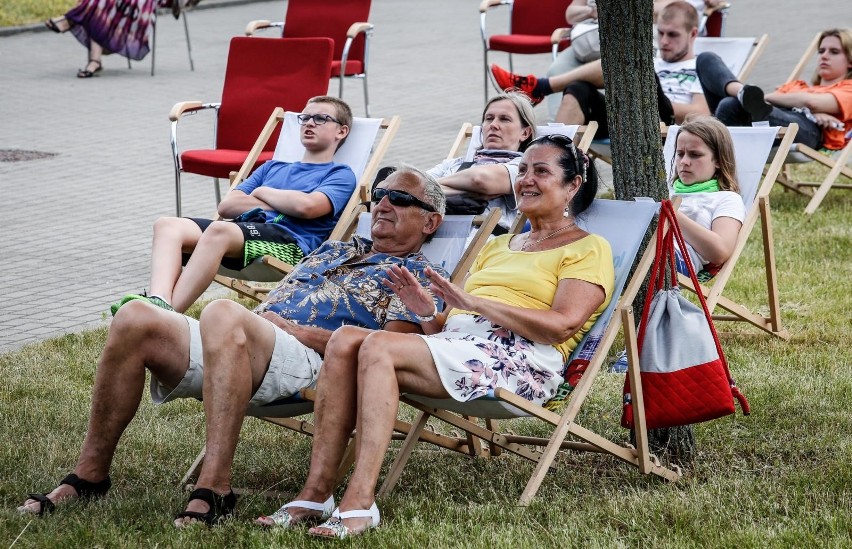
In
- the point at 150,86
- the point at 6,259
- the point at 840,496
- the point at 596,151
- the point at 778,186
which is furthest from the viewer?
the point at 150,86

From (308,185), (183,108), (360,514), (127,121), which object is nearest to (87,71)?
(127,121)

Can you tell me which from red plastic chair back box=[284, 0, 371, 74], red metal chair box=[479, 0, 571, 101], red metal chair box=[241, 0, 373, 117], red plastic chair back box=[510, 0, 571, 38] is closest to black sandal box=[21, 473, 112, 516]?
red metal chair box=[241, 0, 373, 117]

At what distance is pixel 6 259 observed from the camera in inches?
309

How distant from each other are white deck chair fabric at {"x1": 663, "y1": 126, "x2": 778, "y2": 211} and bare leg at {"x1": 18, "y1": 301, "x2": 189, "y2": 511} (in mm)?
2782

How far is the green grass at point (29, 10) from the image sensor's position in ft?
59.9

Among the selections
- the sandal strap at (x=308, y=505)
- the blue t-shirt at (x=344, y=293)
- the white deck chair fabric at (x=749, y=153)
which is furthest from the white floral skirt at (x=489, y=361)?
the white deck chair fabric at (x=749, y=153)

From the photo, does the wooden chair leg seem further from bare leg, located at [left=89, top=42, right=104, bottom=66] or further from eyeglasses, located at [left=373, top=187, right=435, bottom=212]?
bare leg, located at [left=89, top=42, right=104, bottom=66]

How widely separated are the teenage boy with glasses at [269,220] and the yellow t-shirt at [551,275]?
1636 mm

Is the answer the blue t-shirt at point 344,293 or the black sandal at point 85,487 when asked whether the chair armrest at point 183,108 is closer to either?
the blue t-shirt at point 344,293

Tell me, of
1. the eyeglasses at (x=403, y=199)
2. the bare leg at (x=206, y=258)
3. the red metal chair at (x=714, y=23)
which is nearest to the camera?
the eyeglasses at (x=403, y=199)

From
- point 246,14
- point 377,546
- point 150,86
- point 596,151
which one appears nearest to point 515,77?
point 596,151

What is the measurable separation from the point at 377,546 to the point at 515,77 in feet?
17.2

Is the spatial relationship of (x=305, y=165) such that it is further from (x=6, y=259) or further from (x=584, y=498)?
(x=584, y=498)

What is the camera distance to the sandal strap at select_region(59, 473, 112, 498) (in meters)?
4.16
